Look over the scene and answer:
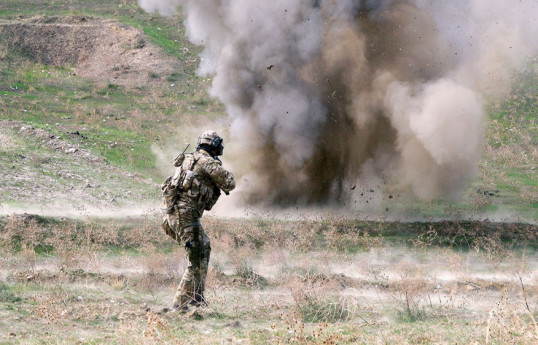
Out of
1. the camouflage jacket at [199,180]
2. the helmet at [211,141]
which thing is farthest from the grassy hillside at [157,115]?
the camouflage jacket at [199,180]

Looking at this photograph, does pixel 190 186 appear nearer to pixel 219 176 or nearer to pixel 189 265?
pixel 219 176

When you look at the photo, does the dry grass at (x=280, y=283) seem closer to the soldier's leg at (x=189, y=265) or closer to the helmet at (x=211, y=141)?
the soldier's leg at (x=189, y=265)

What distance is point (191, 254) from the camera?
7.93 m

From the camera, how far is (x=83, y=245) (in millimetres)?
12422

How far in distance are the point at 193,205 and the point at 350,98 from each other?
8.50 meters

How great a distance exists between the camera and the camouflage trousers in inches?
311

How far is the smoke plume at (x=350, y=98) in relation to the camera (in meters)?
15.3

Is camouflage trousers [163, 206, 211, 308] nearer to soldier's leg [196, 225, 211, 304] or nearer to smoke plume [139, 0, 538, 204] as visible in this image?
soldier's leg [196, 225, 211, 304]

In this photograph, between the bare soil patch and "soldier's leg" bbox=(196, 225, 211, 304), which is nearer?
"soldier's leg" bbox=(196, 225, 211, 304)

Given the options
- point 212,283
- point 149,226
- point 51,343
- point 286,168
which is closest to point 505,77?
point 286,168

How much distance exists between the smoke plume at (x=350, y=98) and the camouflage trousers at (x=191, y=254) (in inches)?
314

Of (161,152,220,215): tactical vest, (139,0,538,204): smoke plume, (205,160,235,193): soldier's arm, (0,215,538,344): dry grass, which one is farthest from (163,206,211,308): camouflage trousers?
(139,0,538,204): smoke plume

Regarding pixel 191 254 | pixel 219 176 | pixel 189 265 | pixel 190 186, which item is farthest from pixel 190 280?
pixel 219 176

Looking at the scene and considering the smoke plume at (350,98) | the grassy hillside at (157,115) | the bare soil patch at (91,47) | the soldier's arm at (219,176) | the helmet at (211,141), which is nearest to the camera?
the soldier's arm at (219,176)
